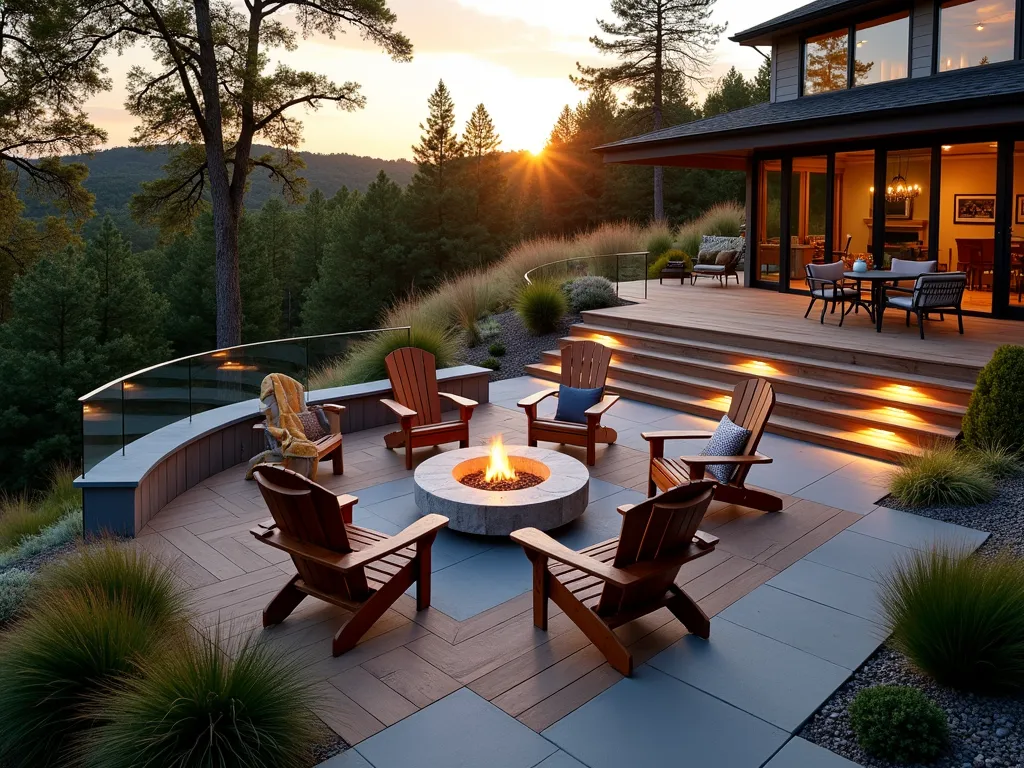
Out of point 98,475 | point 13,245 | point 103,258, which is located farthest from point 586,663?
point 103,258

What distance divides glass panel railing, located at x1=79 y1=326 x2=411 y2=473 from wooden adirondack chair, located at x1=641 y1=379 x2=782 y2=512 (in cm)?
394

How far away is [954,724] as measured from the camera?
3.26m

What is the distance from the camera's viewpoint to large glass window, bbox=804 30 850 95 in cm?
1385

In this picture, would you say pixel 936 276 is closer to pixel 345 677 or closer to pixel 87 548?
pixel 345 677

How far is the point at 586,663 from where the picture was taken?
12.4 ft

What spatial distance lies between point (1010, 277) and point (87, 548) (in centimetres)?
1148

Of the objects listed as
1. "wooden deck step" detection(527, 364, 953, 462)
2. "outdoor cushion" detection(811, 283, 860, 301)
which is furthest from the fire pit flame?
"outdoor cushion" detection(811, 283, 860, 301)

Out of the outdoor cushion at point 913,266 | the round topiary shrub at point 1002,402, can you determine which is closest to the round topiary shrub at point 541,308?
the outdoor cushion at point 913,266

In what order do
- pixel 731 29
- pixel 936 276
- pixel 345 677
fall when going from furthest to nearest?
pixel 731 29 < pixel 936 276 < pixel 345 677

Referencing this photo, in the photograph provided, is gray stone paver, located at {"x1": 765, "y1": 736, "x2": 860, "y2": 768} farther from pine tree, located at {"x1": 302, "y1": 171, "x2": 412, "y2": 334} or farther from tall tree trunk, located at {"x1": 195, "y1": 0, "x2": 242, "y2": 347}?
pine tree, located at {"x1": 302, "y1": 171, "x2": 412, "y2": 334}

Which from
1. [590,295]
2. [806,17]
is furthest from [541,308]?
[806,17]

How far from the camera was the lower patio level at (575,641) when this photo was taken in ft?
10.5

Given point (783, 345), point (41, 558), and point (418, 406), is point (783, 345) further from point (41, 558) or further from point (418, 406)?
point (41, 558)

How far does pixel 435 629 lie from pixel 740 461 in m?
2.60
